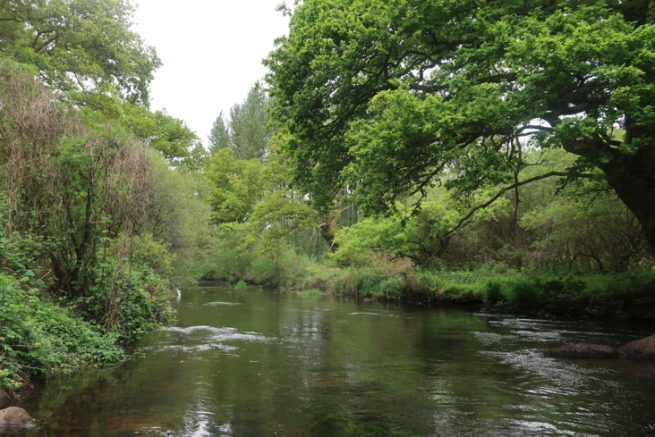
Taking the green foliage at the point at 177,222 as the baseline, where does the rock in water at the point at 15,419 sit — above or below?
below

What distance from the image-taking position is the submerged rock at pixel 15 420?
4995 millimetres

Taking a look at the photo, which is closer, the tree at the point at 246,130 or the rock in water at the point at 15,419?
the rock in water at the point at 15,419

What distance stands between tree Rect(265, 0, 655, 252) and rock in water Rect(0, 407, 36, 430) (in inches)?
330

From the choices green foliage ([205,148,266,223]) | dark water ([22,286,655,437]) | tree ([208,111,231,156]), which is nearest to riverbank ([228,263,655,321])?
dark water ([22,286,655,437])

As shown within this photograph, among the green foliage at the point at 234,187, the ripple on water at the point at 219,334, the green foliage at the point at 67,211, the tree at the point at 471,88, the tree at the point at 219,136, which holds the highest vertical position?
the tree at the point at 219,136

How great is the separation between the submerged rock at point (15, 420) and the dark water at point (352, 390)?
0.75 ft

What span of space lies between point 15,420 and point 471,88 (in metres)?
10.1

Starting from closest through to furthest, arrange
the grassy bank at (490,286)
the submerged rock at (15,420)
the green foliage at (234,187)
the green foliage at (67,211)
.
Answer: the submerged rock at (15,420) < the green foliage at (67,211) < the grassy bank at (490,286) < the green foliage at (234,187)

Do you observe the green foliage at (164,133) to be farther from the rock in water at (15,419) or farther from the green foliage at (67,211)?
the rock in water at (15,419)

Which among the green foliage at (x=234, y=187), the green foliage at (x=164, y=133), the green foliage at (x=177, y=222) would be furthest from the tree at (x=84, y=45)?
the green foliage at (x=234, y=187)

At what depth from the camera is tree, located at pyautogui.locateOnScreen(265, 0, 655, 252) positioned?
896 cm

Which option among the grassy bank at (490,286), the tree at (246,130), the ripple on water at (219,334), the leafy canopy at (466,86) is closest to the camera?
the leafy canopy at (466,86)

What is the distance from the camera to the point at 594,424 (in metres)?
5.73

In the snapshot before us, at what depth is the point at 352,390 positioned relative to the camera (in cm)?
732
